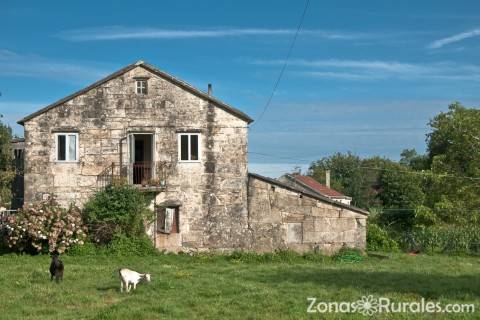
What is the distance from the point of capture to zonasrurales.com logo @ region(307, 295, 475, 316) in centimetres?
1223

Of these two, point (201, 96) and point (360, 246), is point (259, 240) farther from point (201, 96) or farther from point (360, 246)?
point (201, 96)

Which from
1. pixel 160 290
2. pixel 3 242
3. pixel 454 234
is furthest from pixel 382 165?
pixel 160 290

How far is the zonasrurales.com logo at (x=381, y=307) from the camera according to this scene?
1223 cm

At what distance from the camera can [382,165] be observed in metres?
83.9

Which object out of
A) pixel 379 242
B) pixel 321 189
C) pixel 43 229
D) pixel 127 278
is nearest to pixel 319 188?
pixel 321 189

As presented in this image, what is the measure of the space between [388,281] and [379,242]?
11858mm

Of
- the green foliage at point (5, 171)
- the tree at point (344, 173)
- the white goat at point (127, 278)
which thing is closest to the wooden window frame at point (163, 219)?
the green foliage at point (5, 171)

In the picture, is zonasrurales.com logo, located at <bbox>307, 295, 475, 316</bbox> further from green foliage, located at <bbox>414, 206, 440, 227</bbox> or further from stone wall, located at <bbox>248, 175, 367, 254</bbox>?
green foliage, located at <bbox>414, 206, 440, 227</bbox>

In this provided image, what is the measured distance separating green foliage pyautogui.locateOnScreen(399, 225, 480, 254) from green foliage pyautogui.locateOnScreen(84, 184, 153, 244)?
1389 centimetres

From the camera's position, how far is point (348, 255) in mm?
24141

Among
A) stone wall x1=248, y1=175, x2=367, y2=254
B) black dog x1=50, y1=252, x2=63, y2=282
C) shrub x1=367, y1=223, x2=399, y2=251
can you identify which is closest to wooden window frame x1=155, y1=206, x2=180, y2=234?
stone wall x1=248, y1=175, x2=367, y2=254

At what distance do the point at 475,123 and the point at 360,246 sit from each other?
15.8 m

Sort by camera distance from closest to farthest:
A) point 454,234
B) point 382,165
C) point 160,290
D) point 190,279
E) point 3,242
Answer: point 160,290, point 190,279, point 3,242, point 454,234, point 382,165

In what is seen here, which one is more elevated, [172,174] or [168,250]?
[172,174]
